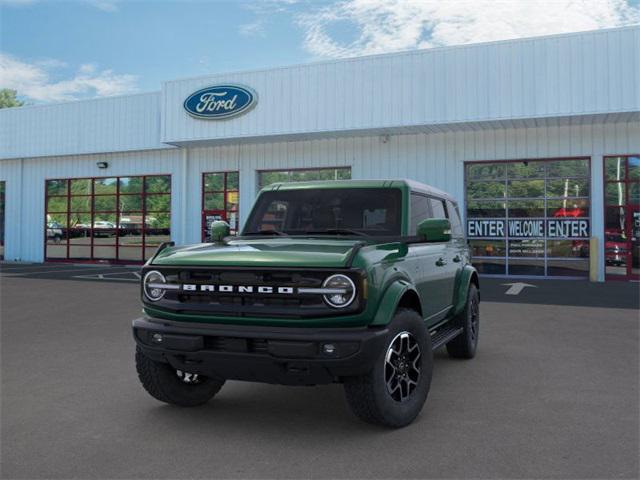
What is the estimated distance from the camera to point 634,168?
16.7 meters

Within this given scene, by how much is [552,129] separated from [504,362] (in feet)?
41.4

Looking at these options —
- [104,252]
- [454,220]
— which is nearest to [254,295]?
[454,220]

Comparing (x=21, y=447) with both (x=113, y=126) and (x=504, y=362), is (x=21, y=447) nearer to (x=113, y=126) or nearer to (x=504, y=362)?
(x=504, y=362)

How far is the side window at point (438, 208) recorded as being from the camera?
5.87m

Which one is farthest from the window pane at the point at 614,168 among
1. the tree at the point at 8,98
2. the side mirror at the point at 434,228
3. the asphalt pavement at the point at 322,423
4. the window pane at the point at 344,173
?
the tree at the point at 8,98

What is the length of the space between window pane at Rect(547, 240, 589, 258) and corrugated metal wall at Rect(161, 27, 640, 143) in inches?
155

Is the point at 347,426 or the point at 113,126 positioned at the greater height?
the point at 113,126

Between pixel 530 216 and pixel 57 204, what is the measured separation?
62.0 feet

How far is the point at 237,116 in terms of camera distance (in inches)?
771

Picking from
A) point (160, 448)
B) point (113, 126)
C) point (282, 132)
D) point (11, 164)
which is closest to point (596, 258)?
point (282, 132)

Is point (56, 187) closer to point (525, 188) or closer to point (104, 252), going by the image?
point (104, 252)

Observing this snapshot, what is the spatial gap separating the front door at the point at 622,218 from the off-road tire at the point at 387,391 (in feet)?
47.4

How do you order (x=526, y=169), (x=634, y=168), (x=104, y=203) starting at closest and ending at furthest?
(x=634, y=168)
(x=526, y=169)
(x=104, y=203)

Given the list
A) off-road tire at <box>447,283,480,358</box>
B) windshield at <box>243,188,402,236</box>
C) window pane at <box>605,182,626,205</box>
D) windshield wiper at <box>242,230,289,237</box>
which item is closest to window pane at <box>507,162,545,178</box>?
window pane at <box>605,182,626,205</box>
